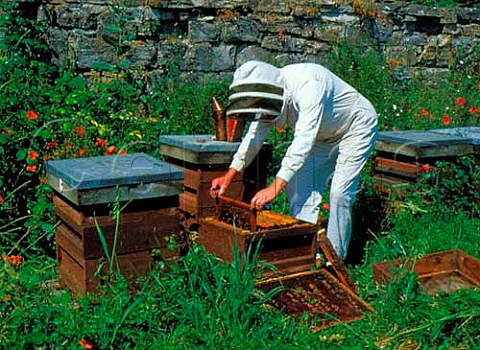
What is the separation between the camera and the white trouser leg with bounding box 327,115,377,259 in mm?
4941

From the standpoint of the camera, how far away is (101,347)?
11.8 ft

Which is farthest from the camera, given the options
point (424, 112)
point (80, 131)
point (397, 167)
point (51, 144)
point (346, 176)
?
point (424, 112)

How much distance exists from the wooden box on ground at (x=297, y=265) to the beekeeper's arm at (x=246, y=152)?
11.6 inches

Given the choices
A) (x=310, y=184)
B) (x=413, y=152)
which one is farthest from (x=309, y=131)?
(x=413, y=152)

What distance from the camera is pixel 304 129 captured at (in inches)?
175

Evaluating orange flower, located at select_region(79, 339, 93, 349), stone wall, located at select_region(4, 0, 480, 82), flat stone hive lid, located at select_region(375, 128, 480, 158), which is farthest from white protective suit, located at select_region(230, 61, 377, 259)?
stone wall, located at select_region(4, 0, 480, 82)

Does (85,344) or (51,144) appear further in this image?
(51,144)

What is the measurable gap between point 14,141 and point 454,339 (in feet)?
10.2

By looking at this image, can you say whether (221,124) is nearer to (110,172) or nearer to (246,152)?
(246,152)

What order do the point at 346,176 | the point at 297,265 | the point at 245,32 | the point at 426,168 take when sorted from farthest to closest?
the point at 245,32 < the point at 426,168 < the point at 346,176 < the point at 297,265

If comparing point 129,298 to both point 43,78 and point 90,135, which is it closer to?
point 90,135

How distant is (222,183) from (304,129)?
84 centimetres

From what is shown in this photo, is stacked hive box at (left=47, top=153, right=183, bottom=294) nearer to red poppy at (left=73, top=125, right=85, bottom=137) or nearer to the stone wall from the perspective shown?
red poppy at (left=73, top=125, right=85, bottom=137)

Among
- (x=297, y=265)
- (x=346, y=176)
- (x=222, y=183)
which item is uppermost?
(x=346, y=176)
